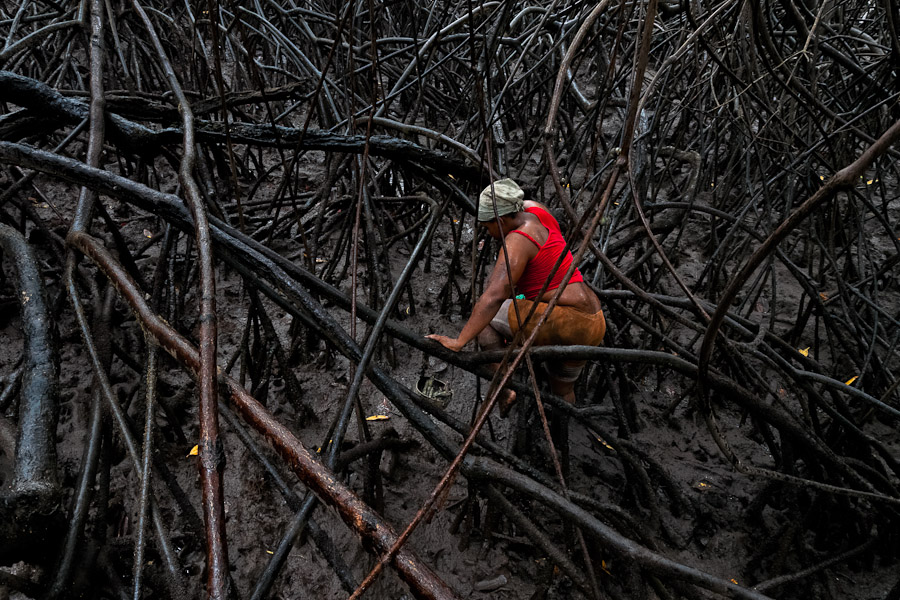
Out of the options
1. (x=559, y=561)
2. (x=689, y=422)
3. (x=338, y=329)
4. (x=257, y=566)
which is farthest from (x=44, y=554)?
(x=689, y=422)

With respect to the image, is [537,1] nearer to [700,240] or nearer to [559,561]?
[700,240]

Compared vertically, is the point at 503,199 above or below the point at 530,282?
above

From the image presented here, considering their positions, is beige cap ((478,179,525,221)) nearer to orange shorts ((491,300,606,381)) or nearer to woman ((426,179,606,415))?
woman ((426,179,606,415))

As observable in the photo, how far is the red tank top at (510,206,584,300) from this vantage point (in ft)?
7.09

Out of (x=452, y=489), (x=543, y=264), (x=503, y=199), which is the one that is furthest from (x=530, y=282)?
(x=452, y=489)

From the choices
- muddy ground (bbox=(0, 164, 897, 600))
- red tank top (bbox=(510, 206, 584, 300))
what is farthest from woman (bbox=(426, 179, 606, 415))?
muddy ground (bbox=(0, 164, 897, 600))

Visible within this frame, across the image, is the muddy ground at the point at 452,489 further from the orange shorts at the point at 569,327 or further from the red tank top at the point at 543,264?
the red tank top at the point at 543,264

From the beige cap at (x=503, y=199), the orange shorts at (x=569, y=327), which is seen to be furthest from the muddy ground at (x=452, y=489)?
the beige cap at (x=503, y=199)

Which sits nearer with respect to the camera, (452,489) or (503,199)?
(503,199)

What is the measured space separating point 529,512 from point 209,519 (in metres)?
1.71

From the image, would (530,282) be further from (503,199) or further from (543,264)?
(503,199)

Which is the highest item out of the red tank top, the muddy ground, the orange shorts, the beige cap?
the beige cap

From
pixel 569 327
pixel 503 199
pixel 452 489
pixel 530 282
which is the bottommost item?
pixel 452 489

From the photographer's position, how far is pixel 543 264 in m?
2.18
